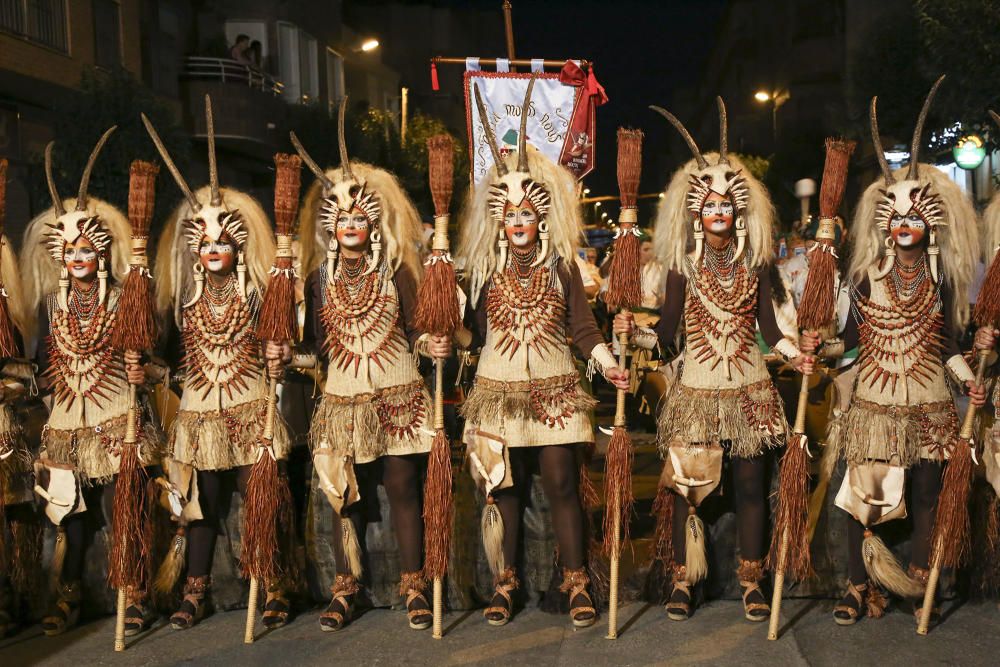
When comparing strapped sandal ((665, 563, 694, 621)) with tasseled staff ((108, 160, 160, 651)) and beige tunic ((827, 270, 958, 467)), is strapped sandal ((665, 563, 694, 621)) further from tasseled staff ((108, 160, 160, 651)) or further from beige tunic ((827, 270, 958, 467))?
tasseled staff ((108, 160, 160, 651))

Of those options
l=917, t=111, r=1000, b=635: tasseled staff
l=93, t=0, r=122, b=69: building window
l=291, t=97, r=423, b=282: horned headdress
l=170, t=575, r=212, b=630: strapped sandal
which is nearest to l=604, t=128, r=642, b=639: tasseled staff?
l=291, t=97, r=423, b=282: horned headdress

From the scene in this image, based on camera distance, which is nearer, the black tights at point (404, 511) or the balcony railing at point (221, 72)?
the black tights at point (404, 511)

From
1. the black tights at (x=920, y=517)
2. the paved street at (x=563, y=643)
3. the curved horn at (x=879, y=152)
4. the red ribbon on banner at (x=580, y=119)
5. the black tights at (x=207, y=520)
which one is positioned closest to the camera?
the paved street at (x=563, y=643)

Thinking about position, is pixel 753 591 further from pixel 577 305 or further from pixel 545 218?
pixel 545 218

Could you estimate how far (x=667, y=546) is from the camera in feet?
15.3

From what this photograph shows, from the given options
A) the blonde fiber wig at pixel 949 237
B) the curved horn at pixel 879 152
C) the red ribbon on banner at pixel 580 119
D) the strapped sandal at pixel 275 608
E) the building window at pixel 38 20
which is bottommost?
the strapped sandal at pixel 275 608

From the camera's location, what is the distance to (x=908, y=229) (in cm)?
421

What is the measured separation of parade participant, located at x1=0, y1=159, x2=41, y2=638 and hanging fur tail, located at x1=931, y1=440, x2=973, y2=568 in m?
3.91

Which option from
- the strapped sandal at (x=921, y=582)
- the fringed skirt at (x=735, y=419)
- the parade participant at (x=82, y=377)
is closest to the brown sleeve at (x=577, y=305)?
the fringed skirt at (x=735, y=419)

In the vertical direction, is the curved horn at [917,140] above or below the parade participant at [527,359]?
above

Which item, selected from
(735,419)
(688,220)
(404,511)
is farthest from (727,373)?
(404,511)

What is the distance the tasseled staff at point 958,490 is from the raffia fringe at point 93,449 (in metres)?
3.32

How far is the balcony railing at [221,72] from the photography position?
58.3ft

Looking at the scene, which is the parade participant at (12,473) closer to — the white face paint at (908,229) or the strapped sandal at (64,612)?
the strapped sandal at (64,612)
